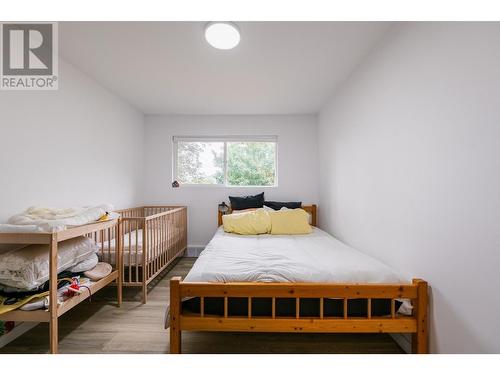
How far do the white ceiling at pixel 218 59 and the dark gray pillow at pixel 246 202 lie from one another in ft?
4.11

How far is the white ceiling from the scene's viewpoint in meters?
1.64

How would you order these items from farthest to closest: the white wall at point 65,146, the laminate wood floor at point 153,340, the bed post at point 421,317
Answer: the white wall at point 65,146
the laminate wood floor at point 153,340
the bed post at point 421,317

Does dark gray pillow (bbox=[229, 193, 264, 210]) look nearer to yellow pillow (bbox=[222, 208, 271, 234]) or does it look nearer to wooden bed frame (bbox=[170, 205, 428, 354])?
yellow pillow (bbox=[222, 208, 271, 234])

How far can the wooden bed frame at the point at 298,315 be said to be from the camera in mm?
1300

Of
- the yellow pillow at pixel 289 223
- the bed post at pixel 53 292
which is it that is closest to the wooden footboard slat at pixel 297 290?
the bed post at pixel 53 292

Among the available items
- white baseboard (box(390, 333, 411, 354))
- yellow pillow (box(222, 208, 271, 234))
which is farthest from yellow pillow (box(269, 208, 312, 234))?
white baseboard (box(390, 333, 411, 354))

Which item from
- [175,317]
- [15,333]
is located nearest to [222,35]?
[175,317]

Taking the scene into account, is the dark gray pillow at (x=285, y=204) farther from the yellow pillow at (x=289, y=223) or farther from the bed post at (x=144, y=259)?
the bed post at (x=144, y=259)

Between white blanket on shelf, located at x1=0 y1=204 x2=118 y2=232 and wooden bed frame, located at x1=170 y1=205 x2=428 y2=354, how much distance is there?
0.84 metres

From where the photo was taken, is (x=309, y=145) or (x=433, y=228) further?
(x=309, y=145)

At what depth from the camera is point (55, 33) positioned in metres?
1.70
